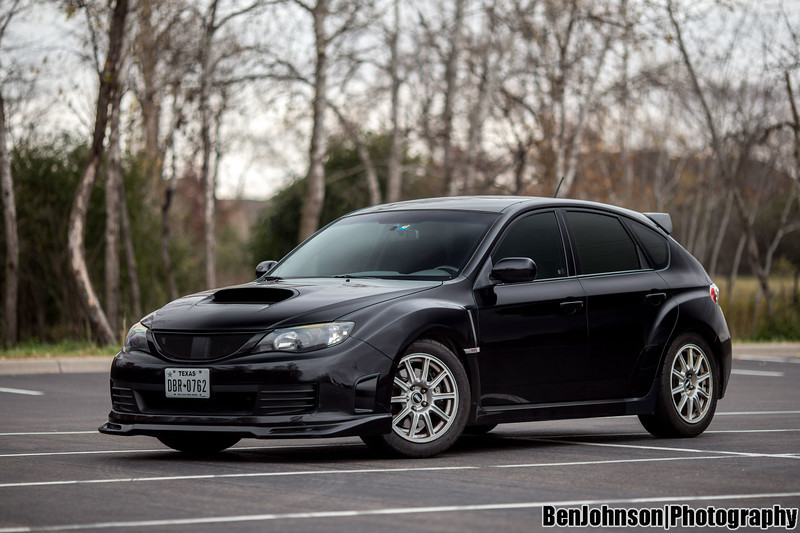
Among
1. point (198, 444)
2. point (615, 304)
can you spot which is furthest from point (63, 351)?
point (615, 304)

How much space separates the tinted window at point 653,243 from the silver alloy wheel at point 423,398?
2536 mm

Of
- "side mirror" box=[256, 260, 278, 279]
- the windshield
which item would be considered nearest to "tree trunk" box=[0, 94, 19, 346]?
"side mirror" box=[256, 260, 278, 279]

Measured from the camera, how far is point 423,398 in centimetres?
824

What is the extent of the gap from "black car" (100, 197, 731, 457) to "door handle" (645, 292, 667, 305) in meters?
0.01

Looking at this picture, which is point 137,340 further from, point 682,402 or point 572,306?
point 682,402

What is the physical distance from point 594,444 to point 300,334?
2609 mm

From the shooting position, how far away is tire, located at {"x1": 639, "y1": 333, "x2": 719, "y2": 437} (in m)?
9.72

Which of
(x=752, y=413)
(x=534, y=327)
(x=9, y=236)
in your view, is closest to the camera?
(x=534, y=327)

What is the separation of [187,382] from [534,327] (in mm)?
2368

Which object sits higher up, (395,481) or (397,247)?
(397,247)

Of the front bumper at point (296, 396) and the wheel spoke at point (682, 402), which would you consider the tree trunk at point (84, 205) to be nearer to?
the wheel spoke at point (682, 402)

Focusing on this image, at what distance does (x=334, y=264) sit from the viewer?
9359mm

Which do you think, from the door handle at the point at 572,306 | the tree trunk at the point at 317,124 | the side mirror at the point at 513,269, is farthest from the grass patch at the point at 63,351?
the side mirror at the point at 513,269

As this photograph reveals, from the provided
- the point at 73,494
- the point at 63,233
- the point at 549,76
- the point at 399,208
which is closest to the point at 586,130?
the point at 549,76
